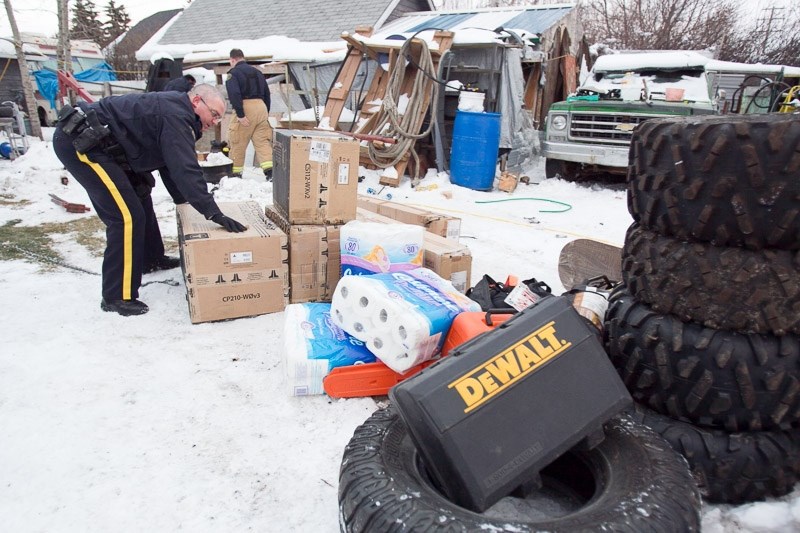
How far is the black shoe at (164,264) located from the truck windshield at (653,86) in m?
6.43

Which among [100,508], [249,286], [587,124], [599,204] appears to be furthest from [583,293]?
[587,124]

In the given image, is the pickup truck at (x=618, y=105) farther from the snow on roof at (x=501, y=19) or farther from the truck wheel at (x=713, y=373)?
the truck wheel at (x=713, y=373)

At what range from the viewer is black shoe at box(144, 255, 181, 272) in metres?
4.46

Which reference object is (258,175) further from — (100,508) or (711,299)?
(711,299)

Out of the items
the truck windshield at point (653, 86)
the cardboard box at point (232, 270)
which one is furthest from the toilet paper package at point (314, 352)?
the truck windshield at point (653, 86)

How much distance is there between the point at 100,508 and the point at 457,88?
26.0 feet

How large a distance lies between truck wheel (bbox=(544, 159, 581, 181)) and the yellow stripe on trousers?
22.3 feet

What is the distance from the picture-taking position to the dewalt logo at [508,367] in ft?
5.00

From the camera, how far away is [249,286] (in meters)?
3.54

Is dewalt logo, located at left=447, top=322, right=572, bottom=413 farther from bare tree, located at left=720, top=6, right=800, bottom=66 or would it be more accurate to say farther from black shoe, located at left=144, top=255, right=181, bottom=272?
bare tree, located at left=720, top=6, right=800, bottom=66

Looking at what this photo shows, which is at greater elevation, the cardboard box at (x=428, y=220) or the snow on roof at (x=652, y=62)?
the snow on roof at (x=652, y=62)

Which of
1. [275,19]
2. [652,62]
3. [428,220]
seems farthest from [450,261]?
[275,19]

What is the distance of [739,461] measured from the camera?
6.06 ft

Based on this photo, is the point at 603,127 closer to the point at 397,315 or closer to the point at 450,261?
the point at 450,261
